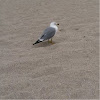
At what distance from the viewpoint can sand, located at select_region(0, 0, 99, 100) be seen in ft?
8.05

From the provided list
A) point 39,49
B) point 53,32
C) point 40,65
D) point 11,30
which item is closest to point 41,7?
point 11,30

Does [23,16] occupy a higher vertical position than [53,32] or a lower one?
lower

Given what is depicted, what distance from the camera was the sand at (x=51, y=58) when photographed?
8.05 ft

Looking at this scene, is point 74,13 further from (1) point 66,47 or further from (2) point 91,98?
(2) point 91,98

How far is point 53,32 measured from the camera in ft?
13.5

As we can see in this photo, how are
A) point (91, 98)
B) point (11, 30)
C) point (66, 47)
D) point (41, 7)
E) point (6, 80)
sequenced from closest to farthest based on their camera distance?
point (91, 98)
point (6, 80)
point (66, 47)
point (11, 30)
point (41, 7)

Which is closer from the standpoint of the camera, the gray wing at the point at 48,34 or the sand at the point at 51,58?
the sand at the point at 51,58

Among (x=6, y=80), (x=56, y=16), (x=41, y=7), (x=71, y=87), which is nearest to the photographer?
(x=71, y=87)

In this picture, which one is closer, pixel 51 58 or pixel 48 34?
pixel 51 58

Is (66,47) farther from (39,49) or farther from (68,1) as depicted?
(68,1)

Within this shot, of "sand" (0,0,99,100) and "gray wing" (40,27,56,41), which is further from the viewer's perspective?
"gray wing" (40,27,56,41)

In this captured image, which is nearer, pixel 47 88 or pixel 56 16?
pixel 47 88

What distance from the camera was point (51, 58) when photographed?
10.7 feet

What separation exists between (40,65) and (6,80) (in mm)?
574
